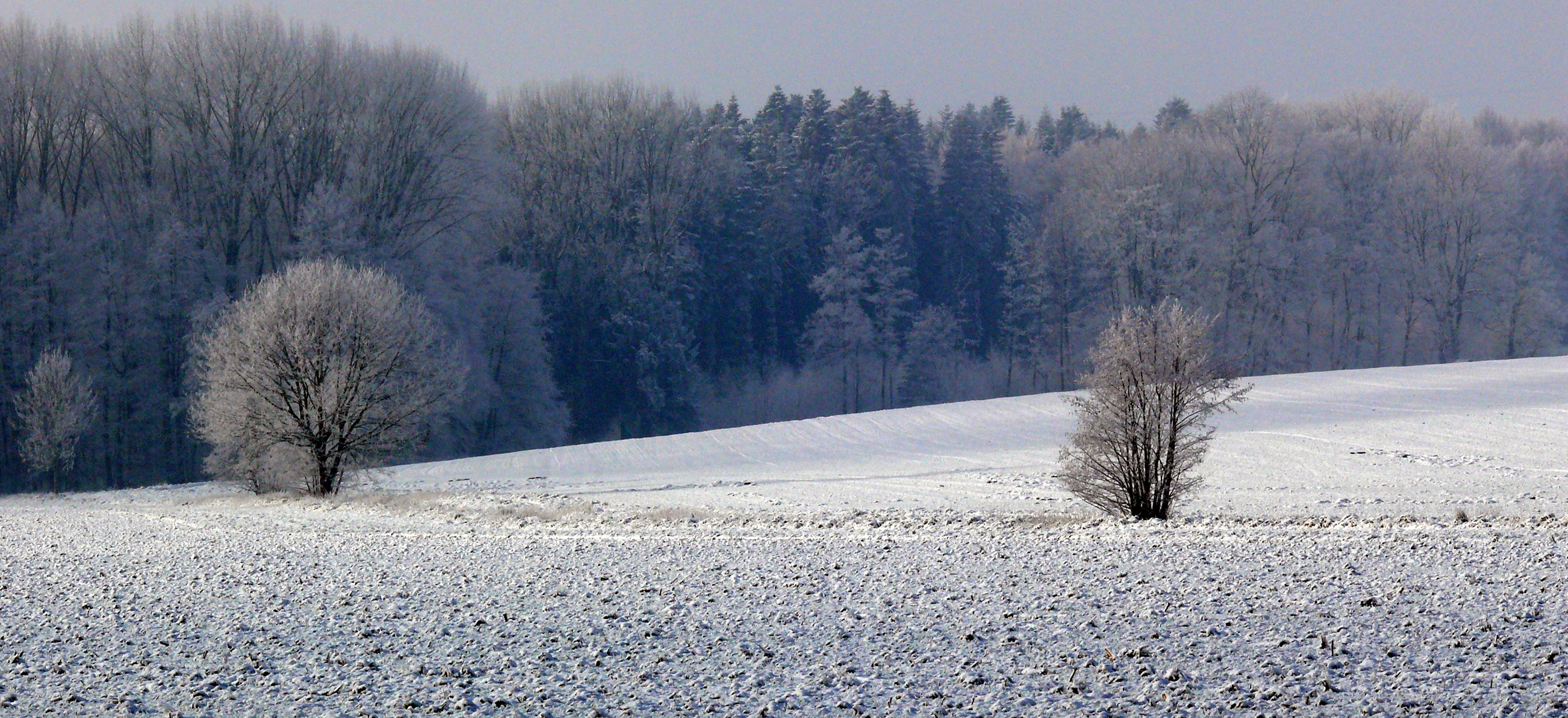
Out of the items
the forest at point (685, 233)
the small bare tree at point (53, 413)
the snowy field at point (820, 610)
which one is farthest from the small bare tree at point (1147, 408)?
the small bare tree at point (53, 413)

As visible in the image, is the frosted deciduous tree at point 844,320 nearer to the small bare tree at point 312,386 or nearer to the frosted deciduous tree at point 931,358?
the frosted deciduous tree at point 931,358

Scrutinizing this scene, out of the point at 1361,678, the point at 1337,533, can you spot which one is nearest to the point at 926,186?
the point at 1337,533

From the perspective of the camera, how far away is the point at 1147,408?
63.5 feet

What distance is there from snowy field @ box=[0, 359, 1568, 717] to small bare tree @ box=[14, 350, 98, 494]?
22.7 metres

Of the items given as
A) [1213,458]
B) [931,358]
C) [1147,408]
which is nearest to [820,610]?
[1147,408]

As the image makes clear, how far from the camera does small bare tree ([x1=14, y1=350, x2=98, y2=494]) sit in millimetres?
44031

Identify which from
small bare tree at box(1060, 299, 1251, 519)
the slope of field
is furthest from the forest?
small bare tree at box(1060, 299, 1251, 519)

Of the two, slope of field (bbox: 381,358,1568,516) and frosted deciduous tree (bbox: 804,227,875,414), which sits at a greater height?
frosted deciduous tree (bbox: 804,227,875,414)

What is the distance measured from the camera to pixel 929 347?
84.6m

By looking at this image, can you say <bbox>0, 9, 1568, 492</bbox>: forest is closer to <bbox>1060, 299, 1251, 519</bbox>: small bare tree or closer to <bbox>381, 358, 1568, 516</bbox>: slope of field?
<bbox>381, 358, 1568, 516</bbox>: slope of field

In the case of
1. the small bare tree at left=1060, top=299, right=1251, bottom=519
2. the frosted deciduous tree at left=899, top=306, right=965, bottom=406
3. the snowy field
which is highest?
the frosted deciduous tree at left=899, top=306, right=965, bottom=406

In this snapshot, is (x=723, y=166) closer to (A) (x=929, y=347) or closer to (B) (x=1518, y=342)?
(A) (x=929, y=347)

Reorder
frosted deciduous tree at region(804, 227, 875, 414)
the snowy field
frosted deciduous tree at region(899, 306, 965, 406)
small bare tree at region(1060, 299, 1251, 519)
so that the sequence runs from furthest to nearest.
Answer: frosted deciduous tree at region(899, 306, 965, 406)
frosted deciduous tree at region(804, 227, 875, 414)
small bare tree at region(1060, 299, 1251, 519)
the snowy field

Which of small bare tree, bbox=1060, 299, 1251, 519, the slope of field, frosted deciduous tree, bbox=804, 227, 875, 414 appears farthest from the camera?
frosted deciduous tree, bbox=804, 227, 875, 414
